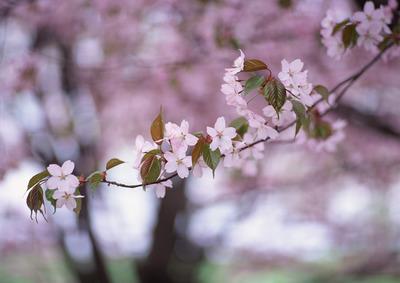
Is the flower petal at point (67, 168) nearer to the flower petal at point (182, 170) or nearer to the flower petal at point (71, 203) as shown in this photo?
the flower petal at point (71, 203)

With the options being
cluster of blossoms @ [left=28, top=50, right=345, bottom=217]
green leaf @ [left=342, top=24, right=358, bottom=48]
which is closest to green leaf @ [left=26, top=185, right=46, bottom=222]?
cluster of blossoms @ [left=28, top=50, right=345, bottom=217]

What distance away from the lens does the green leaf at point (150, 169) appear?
3.27ft

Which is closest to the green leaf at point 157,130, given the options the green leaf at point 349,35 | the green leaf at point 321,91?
the green leaf at point 321,91

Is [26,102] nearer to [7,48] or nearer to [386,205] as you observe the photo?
[7,48]

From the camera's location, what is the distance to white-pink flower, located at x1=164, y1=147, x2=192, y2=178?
100cm

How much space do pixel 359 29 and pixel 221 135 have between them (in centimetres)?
61

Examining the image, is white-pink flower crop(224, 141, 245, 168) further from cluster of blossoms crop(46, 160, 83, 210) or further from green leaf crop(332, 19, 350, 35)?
green leaf crop(332, 19, 350, 35)

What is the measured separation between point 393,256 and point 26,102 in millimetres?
3260

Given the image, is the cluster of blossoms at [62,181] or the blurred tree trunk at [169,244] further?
the blurred tree trunk at [169,244]

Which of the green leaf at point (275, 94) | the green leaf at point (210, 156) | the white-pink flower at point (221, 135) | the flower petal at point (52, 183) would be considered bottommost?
the flower petal at point (52, 183)

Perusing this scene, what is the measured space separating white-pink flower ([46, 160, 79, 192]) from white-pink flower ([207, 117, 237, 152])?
30 centimetres

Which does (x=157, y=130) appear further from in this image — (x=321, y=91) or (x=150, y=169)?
(x=321, y=91)

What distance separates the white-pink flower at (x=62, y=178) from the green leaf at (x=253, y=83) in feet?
1.28

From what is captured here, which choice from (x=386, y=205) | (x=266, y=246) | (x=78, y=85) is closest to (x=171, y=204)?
(x=78, y=85)
